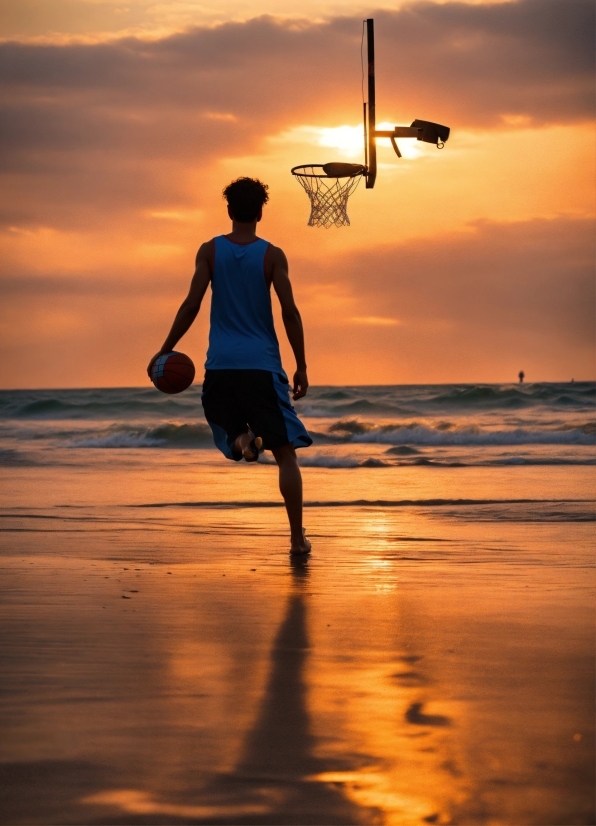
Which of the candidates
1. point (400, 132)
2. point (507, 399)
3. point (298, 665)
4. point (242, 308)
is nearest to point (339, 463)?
point (400, 132)

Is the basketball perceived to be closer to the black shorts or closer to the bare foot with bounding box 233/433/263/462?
the black shorts

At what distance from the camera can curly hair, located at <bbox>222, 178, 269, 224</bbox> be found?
538cm

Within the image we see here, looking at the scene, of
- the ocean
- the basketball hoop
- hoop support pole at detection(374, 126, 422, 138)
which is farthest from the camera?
the ocean

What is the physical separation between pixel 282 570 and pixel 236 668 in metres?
1.92

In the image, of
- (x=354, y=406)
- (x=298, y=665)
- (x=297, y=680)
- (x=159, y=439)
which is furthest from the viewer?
(x=354, y=406)

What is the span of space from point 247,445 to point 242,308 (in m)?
0.70

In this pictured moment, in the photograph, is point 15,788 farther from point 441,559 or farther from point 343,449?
point 343,449

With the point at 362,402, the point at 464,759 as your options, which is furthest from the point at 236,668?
the point at 362,402

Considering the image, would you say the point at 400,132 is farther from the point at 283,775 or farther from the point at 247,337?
the point at 283,775

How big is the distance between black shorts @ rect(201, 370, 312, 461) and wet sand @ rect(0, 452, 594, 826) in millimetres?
638

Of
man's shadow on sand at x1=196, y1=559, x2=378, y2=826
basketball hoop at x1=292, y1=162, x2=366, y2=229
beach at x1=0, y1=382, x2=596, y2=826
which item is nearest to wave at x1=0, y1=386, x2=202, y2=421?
basketball hoop at x1=292, y1=162, x2=366, y2=229

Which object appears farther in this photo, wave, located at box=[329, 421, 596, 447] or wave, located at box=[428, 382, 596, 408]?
wave, located at box=[428, 382, 596, 408]

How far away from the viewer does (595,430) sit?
21.4 meters

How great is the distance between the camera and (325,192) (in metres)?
9.41
